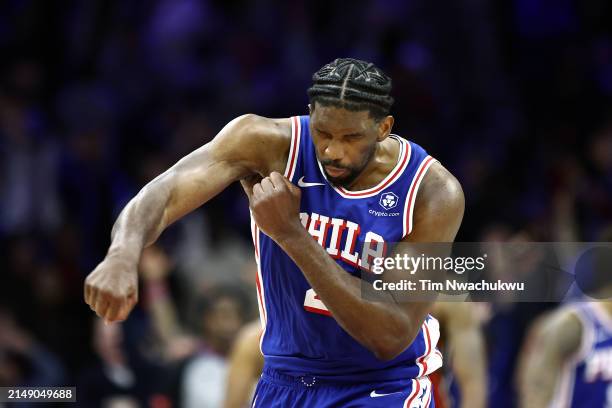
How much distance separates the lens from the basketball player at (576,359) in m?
7.69

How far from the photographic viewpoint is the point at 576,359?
25.5 ft

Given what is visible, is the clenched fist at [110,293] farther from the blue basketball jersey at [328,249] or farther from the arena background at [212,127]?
the arena background at [212,127]

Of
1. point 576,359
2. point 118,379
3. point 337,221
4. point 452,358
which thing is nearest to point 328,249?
point 337,221

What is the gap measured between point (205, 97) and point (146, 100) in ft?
2.03

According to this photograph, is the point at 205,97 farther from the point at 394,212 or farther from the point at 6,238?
the point at 394,212

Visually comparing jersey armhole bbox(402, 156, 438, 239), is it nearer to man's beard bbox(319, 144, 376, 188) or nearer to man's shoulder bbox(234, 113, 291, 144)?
man's beard bbox(319, 144, 376, 188)

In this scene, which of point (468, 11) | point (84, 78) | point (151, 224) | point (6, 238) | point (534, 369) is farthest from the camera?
point (468, 11)

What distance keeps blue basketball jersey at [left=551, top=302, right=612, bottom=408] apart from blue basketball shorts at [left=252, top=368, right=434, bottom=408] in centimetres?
300

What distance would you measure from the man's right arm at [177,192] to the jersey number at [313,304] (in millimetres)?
543

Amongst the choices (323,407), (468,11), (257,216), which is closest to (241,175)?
(257,216)

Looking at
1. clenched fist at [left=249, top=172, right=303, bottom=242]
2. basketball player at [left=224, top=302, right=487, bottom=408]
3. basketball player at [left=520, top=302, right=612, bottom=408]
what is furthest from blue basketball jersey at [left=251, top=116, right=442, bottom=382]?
basketball player at [left=520, top=302, right=612, bottom=408]

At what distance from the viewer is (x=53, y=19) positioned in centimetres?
1185

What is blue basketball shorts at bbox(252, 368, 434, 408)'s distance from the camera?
4.86 meters

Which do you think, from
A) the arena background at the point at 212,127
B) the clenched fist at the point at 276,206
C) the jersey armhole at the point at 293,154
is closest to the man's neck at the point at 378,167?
the jersey armhole at the point at 293,154
